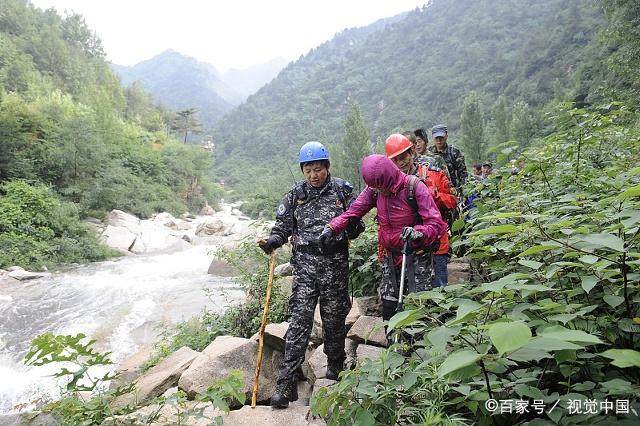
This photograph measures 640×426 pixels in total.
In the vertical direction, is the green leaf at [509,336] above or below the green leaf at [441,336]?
above

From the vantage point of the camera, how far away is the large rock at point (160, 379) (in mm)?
3684

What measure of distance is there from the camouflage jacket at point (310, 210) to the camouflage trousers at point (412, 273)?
53 cm

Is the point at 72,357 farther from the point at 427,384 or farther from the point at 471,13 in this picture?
the point at 471,13

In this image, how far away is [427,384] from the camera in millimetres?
1473

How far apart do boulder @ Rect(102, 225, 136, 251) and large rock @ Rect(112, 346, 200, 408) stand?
14.8m

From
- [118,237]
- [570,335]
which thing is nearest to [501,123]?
[118,237]

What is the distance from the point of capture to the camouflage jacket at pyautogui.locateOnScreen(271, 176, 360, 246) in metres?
3.46

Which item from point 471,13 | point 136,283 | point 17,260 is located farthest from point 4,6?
point 471,13

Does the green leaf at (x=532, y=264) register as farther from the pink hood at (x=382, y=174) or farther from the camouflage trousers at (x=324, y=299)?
the camouflage trousers at (x=324, y=299)

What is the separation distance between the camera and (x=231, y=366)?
3.67 m

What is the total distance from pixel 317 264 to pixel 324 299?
1.02 feet

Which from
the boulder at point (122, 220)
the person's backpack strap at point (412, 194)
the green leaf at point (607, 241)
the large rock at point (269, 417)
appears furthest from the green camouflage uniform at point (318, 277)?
the boulder at point (122, 220)

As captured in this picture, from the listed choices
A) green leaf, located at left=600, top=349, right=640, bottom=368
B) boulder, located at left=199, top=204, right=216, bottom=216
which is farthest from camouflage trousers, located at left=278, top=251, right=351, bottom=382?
boulder, located at left=199, top=204, right=216, bottom=216

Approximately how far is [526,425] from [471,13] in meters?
129
